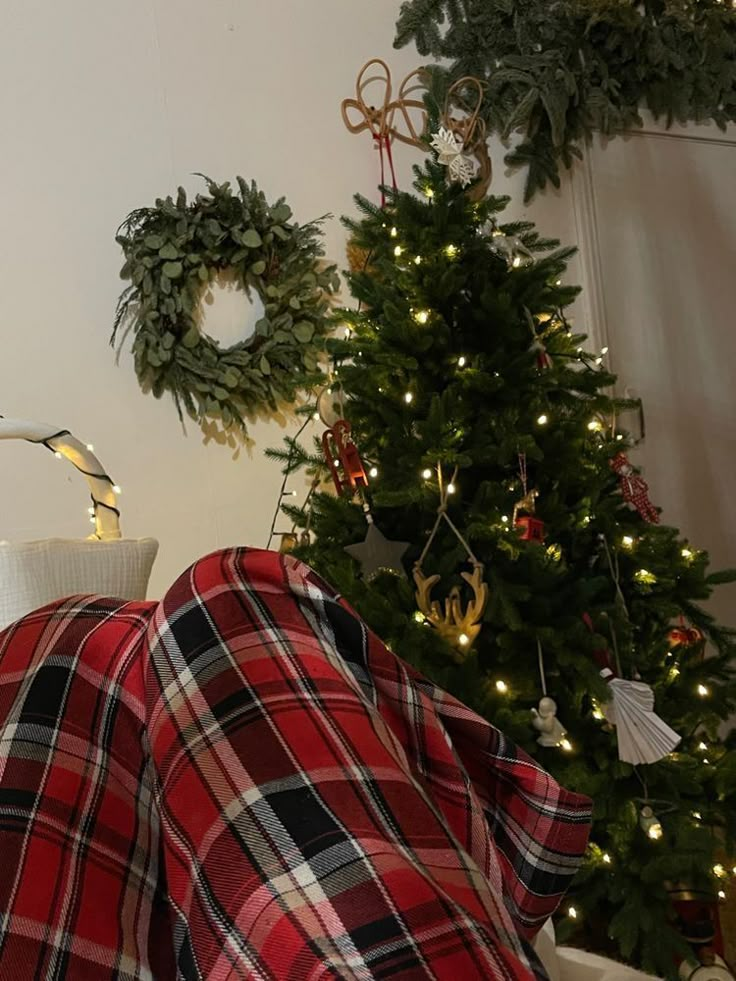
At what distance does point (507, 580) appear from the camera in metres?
1.67

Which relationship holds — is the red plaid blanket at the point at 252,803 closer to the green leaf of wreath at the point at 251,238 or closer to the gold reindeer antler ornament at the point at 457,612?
the gold reindeer antler ornament at the point at 457,612

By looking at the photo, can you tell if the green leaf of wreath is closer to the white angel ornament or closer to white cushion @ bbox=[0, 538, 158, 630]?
the white angel ornament

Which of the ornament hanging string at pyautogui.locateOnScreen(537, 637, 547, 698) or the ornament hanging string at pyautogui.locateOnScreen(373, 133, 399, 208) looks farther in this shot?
the ornament hanging string at pyautogui.locateOnScreen(373, 133, 399, 208)

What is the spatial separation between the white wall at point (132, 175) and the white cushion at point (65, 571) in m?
1.71

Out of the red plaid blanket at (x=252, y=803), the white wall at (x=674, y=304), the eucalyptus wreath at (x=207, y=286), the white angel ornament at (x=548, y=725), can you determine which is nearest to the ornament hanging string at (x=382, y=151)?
the eucalyptus wreath at (x=207, y=286)

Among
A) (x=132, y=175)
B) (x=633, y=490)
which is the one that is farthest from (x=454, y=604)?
(x=132, y=175)

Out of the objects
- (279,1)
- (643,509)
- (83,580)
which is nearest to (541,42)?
(279,1)

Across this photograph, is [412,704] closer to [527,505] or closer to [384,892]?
[384,892]

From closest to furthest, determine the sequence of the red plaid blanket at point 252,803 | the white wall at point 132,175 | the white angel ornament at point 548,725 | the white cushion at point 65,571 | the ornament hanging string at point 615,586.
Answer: the red plaid blanket at point 252,803
the white cushion at point 65,571
the white angel ornament at point 548,725
the ornament hanging string at point 615,586
the white wall at point 132,175

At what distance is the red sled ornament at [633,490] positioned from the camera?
1861mm

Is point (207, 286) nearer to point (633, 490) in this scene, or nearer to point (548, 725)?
point (633, 490)

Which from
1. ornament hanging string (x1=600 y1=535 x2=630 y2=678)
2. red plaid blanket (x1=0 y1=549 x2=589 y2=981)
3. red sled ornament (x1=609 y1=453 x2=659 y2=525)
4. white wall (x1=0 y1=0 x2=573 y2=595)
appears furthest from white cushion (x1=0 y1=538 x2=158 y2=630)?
white wall (x1=0 y1=0 x2=573 y2=595)

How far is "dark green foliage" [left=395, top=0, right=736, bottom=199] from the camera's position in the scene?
2.70 m

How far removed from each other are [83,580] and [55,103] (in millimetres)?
2134
